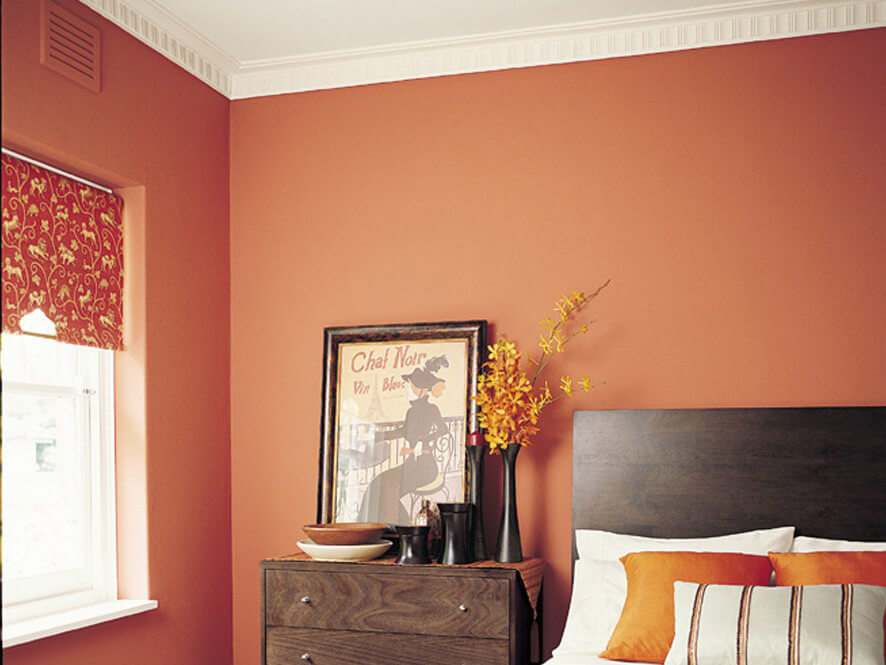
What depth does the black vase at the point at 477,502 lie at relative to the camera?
3400 mm

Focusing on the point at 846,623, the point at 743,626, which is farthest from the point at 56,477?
the point at 846,623

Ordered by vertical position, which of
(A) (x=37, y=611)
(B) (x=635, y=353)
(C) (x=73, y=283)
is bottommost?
(A) (x=37, y=611)

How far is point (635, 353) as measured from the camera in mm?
3521

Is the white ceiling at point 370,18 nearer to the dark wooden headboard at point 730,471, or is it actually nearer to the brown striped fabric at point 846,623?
the dark wooden headboard at point 730,471

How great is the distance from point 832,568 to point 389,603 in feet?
4.77

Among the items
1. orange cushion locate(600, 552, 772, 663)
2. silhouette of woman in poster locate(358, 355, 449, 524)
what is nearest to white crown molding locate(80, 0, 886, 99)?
silhouette of woman in poster locate(358, 355, 449, 524)

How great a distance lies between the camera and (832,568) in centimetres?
281

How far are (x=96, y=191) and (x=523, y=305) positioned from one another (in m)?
1.65

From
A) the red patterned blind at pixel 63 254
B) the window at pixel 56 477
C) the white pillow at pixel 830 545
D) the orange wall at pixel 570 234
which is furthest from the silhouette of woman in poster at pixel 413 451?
the white pillow at pixel 830 545

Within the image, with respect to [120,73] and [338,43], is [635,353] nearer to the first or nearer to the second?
[338,43]

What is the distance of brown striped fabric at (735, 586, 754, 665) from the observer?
8.34ft

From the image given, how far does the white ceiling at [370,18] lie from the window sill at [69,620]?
2.17 m

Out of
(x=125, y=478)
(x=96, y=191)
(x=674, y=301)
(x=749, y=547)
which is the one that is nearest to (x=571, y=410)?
(x=674, y=301)

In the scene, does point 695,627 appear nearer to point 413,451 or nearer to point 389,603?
point 389,603
